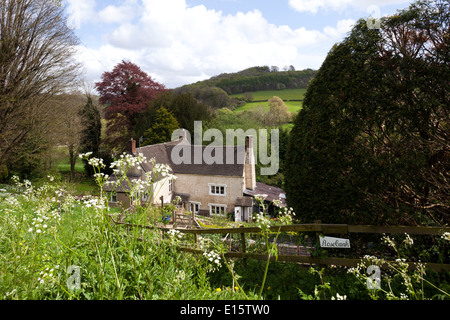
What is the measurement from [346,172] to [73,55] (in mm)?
19091

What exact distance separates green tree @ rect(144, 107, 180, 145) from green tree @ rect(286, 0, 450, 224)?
102ft

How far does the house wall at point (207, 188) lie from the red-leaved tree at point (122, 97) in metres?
14.2

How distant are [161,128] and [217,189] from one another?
44.0 feet

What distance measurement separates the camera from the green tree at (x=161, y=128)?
35.2 m

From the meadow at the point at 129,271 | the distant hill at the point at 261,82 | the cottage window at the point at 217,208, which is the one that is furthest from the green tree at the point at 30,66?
the distant hill at the point at 261,82

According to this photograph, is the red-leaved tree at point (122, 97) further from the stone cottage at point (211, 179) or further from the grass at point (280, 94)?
the grass at point (280, 94)

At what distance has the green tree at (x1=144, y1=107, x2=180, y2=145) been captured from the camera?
116 ft

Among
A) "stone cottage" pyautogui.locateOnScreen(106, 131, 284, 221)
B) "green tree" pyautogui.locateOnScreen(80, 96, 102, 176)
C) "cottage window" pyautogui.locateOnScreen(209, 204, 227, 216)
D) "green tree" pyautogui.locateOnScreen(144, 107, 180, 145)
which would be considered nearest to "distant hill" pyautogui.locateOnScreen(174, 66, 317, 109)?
"green tree" pyautogui.locateOnScreen(144, 107, 180, 145)

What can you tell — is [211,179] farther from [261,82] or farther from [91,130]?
[261,82]

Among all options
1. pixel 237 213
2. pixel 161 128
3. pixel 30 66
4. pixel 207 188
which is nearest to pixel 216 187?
pixel 207 188

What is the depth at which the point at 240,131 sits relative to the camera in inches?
1511

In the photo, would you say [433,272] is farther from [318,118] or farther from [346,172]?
[318,118]

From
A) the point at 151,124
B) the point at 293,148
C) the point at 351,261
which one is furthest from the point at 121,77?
the point at 351,261

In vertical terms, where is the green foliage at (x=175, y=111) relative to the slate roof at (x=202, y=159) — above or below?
above
